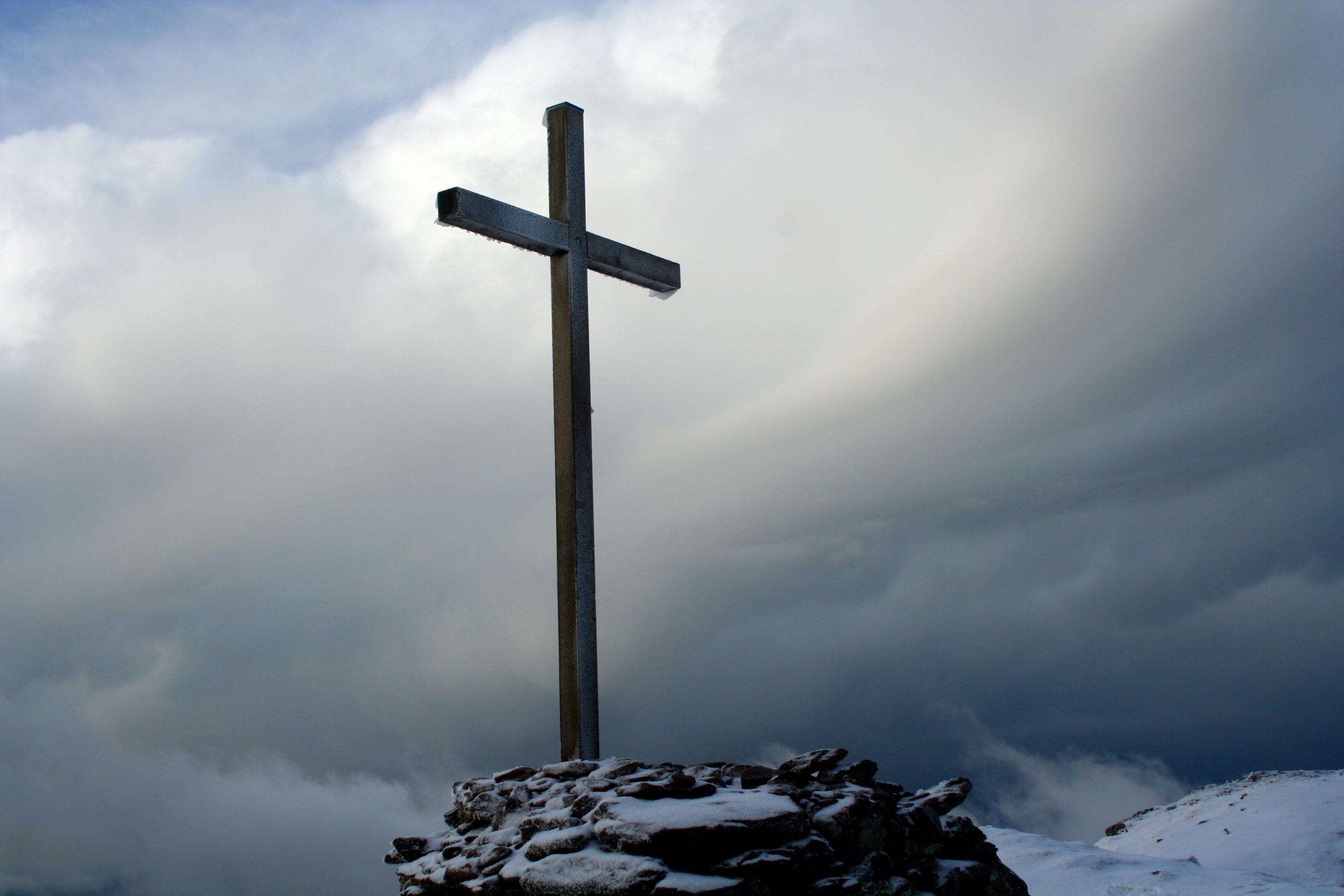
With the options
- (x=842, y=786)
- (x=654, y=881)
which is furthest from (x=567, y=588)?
(x=654, y=881)

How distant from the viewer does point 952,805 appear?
21.9 ft

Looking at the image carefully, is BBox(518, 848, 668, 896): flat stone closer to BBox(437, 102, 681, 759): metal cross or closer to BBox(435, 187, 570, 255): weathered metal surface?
BBox(437, 102, 681, 759): metal cross

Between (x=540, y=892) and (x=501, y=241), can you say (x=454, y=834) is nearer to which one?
(x=540, y=892)

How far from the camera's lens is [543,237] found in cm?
798

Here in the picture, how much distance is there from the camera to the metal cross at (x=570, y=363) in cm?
749

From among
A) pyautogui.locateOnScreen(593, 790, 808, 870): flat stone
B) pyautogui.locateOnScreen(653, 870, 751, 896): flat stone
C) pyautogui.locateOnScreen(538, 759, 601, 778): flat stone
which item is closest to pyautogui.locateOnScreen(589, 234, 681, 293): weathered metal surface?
pyautogui.locateOnScreen(538, 759, 601, 778): flat stone

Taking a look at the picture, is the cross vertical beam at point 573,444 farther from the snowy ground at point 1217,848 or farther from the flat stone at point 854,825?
the snowy ground at point 1217,848

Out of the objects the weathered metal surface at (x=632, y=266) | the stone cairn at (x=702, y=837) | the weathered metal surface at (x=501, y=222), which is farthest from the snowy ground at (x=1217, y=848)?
the weathered metal surface at (x=501, y=222)

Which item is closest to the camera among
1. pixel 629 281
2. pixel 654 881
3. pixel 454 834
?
pixel 654 881

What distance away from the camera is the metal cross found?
749cm

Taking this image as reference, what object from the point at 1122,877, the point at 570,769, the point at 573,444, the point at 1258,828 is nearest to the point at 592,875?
the point at 570,769

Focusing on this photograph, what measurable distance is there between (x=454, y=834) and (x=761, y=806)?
88.1 inches

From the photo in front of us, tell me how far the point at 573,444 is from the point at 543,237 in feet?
5.39

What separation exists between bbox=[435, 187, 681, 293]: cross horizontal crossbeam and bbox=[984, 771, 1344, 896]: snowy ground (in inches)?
236
